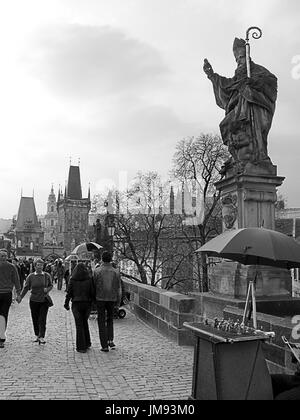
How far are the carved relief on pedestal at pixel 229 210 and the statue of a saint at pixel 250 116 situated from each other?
0.70 meters

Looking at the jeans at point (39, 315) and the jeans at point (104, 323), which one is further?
the jeans at point (39, 315)

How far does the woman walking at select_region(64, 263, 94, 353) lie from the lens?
343 inches

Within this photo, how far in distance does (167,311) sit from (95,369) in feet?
11.6

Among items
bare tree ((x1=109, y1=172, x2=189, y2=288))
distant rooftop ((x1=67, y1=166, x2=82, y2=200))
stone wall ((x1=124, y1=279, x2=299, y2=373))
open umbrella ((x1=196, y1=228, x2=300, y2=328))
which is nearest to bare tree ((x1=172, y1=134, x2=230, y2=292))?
bare tree ((x1=109, y1=172, x2=189, y2=288))

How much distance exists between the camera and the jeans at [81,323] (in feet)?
28.5

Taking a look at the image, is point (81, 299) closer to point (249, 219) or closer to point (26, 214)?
point (249, 219)

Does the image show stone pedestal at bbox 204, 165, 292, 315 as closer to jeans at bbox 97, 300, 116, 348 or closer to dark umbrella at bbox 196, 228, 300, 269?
jeans at bbox 97, 300, 116, 348

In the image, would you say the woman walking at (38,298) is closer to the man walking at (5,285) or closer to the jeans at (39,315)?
the jeans at (39,315)

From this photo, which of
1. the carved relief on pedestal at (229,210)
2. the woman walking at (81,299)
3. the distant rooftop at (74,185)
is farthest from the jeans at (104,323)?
the distant rooftop at (74,185)

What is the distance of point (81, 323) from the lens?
8.75m

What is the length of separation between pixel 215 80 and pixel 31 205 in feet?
427

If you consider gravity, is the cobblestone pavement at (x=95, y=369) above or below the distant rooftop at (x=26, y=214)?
below

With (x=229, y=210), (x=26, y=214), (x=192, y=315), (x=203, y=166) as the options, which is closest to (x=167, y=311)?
(x=192, y=315)
